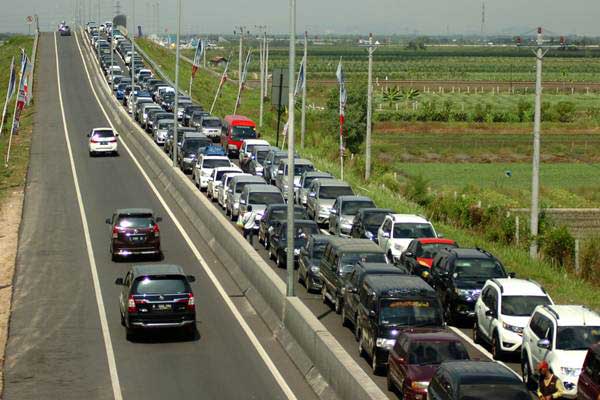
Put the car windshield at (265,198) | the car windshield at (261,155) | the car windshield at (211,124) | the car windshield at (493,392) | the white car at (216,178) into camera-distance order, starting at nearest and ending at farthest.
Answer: the car windshield at (493,392) → the car windshield at (265,198) → the white car at (216,178) → the car windshield at (261,155) → the car windshield at (211,124)

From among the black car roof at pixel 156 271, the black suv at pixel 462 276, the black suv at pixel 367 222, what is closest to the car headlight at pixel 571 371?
the black suv at pixel 462 276

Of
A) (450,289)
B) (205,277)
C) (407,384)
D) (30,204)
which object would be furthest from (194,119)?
(407,384)

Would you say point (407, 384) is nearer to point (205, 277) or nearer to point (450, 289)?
point (450, 289)

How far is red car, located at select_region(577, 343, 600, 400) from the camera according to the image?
18.2 meters

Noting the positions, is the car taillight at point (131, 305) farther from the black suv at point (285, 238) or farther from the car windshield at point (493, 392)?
the car windshield at point (493, 392)

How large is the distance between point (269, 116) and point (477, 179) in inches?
1073

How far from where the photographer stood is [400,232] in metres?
35.0

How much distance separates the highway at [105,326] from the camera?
2194cm

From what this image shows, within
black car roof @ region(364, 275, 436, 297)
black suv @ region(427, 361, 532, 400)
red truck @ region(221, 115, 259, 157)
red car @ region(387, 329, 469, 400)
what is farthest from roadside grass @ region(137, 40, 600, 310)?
black suv @ region(427, 361, 532, 400)

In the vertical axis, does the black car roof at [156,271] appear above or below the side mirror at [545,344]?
above

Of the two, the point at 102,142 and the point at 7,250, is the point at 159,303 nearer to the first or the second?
the point at 7,250

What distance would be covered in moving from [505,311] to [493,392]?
7204 mm

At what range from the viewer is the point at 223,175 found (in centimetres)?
4656

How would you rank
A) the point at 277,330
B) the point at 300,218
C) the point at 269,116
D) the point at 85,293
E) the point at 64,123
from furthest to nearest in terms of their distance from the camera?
the point at 269,116 → the point at 64,123 → the point at 300,218 → the point at 85,293 → the point at 277,330
